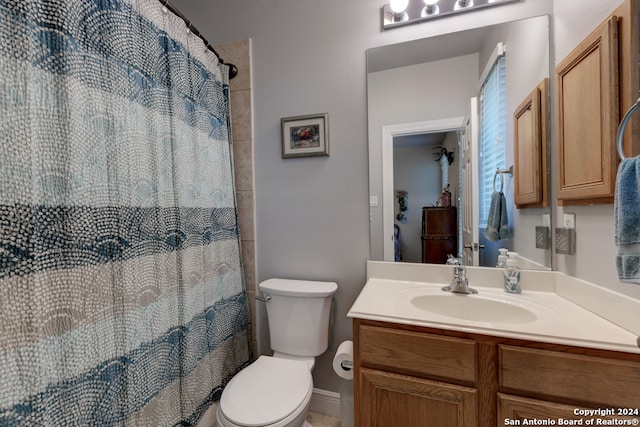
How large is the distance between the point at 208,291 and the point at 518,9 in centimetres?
203

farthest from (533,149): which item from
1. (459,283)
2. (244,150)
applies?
(244,150)

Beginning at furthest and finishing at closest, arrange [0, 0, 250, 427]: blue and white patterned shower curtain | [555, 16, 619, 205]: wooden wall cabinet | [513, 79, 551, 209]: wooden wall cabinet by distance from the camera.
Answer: [513, 79, 551, 209]: wooden wall cabinet, [555, 16, 619, 205]: wooden wall cabinet, [0, 0, 250, 427]: blue and white patterned shower curtain

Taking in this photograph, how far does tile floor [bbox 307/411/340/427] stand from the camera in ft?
4.94

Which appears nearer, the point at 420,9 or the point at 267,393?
the point at 267,393

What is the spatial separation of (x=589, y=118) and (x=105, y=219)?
5.65 feet

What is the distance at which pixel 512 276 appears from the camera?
122cm

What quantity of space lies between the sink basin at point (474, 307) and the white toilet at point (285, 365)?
1.58 feet

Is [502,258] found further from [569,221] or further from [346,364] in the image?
[346,364]

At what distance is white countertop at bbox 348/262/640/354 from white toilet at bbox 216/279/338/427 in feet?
1.11

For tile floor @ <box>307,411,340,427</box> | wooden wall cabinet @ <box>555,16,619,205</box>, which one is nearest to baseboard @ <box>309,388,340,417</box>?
tile floor @ <box>307,411,340,427</box>

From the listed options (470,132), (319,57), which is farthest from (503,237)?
(319,57)

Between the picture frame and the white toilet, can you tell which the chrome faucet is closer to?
the white toilet

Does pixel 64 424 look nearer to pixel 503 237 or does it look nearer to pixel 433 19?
pixel 503 237

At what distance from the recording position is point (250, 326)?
1.71m
